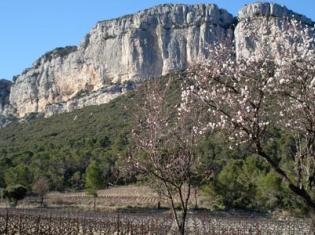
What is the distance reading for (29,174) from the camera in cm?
6525

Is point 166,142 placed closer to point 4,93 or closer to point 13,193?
point 13,193

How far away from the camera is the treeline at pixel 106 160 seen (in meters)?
47.3

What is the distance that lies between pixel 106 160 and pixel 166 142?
5252 cm

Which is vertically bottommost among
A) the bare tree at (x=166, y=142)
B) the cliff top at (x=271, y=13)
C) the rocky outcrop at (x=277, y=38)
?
the bare tree at (x=166, y=142)

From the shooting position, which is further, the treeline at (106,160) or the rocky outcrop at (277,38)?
the treeline at (106,160)

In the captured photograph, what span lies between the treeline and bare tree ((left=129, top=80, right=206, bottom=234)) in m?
5.69

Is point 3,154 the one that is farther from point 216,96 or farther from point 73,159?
point 216,96

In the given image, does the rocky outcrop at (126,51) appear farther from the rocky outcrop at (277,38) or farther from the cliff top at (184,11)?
the rocky outcrop at (277,38)

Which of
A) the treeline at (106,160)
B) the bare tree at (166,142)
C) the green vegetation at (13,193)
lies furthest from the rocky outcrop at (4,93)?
the bare tree at (166,142)

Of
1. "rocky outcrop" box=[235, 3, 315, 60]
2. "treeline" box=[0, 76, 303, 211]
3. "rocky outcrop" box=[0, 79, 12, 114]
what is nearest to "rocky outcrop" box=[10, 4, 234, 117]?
"rocky outcrop" box=[0, 79, 12, 114]

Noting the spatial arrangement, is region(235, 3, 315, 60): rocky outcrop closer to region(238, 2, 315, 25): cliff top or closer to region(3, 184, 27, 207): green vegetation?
region(238, 2, 315, 25): cliff top

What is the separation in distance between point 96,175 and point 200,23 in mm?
77838

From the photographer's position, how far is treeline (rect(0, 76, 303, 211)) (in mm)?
47281

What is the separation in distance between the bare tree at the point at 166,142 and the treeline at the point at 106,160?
5.69 m
